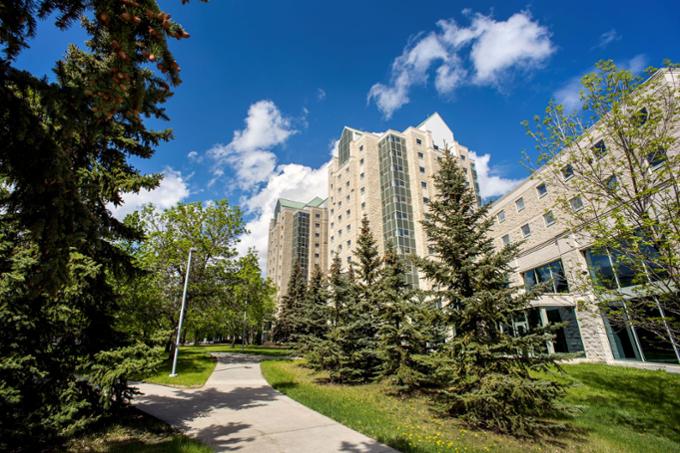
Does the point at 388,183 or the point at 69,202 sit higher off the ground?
the point at 388,183

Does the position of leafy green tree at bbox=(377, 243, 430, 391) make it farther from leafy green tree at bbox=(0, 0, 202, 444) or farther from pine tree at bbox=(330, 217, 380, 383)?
leafy green tree at bbox=(0, 0, 202, 444)

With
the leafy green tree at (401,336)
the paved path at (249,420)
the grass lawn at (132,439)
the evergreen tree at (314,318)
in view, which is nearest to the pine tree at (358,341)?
the leafy green tree at (401,336)

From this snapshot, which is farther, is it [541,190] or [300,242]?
[300,242]

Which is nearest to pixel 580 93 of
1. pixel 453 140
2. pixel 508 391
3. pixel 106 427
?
pixel 508 391

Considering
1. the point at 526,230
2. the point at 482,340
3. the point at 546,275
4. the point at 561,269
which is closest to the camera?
the point at 482,340

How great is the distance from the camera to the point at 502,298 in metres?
7.95

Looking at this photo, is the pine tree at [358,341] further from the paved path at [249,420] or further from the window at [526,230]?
the window at [526,230]

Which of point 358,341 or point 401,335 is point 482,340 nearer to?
point 401,335

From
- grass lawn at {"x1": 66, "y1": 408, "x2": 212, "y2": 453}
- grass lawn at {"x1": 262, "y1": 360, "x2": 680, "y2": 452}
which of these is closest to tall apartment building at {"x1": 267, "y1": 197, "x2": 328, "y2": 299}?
grass lawn at {"x1": 262, "y1": 360, "x2": 680, "y2": 452}

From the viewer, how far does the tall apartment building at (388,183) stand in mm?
42594

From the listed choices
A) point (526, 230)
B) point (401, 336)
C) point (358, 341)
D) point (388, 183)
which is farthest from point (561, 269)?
point (388, 183)

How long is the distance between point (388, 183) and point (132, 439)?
137 feet

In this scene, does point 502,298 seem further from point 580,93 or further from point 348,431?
point 580,93

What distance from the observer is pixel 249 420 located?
798 cm
